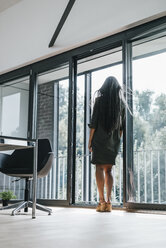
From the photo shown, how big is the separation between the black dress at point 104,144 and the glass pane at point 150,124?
0.23 meters

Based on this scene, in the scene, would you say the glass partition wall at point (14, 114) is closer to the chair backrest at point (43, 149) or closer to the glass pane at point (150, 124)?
the chair backrest at point (43, 149)

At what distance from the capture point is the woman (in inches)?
161

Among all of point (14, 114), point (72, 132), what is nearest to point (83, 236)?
point (72, 132)

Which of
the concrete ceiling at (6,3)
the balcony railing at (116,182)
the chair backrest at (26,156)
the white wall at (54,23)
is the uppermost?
the concrete ceiling at (6,3)

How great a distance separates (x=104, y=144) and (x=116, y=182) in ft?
6.85

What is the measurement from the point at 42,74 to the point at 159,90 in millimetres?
2214

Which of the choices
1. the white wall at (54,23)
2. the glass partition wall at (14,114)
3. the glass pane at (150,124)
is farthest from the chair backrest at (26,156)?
the white wall at (54,23)

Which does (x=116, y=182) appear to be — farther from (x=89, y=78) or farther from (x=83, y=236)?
(x=83, y=236)

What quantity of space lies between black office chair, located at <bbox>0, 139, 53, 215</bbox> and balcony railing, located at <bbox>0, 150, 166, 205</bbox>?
63cm

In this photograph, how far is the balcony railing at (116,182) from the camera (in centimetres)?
380

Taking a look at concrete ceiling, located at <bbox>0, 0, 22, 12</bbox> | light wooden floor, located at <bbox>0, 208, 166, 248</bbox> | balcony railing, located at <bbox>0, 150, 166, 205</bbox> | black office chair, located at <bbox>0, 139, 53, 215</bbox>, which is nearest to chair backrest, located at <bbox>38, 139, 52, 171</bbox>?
black office chair, located at <bbox>0, 139, 53, 215</bbox>

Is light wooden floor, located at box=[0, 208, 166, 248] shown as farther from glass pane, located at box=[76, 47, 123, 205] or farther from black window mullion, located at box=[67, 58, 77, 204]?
glass pane, located at box=[76, 47, 123, 205]

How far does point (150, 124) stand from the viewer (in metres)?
3.87

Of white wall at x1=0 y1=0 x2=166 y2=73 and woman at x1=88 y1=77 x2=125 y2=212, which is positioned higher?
white wall at x1=0 y1=0 x2=166 y2=73
